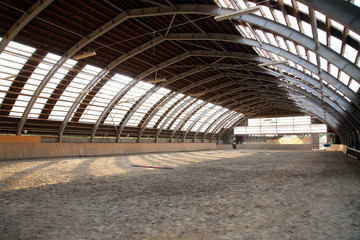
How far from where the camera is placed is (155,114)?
146 ft

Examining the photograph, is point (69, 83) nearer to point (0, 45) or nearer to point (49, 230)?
point (0, 45)

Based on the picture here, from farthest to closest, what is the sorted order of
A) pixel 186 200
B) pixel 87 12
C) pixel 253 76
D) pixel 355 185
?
pixel 253 76 → pixel 87 12 → pixel 355 185 → pixel 186 200

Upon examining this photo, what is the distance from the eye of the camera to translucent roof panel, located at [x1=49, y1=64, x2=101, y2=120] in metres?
28.3

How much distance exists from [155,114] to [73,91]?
Result: 16935mm

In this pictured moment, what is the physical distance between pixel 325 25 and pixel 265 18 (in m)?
3.75

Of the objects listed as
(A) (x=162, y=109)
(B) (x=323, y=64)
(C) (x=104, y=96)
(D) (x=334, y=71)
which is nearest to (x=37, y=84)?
(C) (x=104, y=96)

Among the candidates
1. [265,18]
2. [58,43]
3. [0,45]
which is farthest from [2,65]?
[265,18]

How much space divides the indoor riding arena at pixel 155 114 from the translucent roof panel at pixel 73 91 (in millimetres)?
172

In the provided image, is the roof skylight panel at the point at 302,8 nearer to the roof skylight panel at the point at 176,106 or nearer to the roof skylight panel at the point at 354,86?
the roof skylight panel at the point at 354,86

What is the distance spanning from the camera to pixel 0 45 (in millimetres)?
20625

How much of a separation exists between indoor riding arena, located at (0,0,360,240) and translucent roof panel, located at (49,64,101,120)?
0.17 m

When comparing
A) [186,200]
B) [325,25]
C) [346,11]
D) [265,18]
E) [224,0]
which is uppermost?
[224,0]

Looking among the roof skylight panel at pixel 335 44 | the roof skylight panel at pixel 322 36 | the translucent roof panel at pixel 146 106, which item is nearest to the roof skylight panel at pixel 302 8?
the roof skylight panel at pixel 322 36

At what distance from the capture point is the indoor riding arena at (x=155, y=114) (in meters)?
5.46
